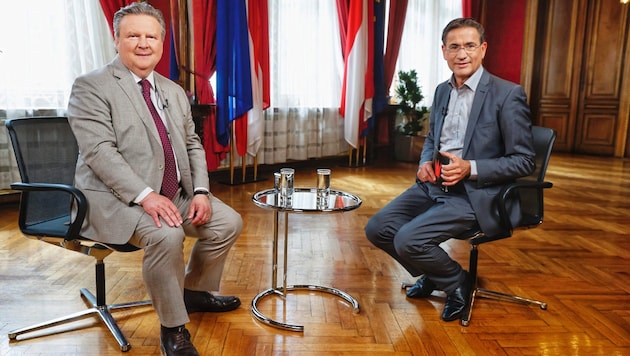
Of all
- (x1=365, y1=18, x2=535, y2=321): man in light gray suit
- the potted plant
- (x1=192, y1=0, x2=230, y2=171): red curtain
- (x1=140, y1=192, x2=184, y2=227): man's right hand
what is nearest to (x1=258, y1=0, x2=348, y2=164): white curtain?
(x1=192, y1=0, x2=230, y2=171): red curtain

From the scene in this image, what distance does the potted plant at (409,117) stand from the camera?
693 centimetres

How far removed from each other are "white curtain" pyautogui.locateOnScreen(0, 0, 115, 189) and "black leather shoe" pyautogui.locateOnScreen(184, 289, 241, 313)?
251 cm

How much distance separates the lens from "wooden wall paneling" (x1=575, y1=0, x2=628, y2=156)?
26.2 feet

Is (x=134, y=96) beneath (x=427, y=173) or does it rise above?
above

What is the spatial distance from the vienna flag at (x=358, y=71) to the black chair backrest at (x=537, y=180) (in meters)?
3.97

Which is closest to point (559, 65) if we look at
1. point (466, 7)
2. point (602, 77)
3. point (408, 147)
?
point (602, 77)

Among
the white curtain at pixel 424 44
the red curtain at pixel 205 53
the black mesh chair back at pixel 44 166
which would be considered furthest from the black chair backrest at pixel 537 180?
the white curtain at pixel 424 44

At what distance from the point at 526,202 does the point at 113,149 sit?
5.87 feet

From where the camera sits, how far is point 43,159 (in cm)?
208

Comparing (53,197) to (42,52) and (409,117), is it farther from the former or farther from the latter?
(409,117)

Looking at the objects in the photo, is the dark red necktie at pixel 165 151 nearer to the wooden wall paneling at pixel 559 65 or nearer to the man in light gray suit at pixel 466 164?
the man in light gray suit at pixel 466 164

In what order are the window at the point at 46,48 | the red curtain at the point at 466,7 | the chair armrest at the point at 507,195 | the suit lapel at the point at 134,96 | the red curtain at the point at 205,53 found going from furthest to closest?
the red curtain at the point at 466,7, the red curtain at the point at 205,53, the window at the point at 46,48, the chair armrest at the point at 507,195, the suit lapel at the point at 134,96

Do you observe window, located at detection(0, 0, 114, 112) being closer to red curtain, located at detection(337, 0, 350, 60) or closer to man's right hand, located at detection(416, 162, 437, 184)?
red curtain, located at detection(337, 0, 350, 60)

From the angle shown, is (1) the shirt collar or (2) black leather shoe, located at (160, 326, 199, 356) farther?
(1) the shirt collar
